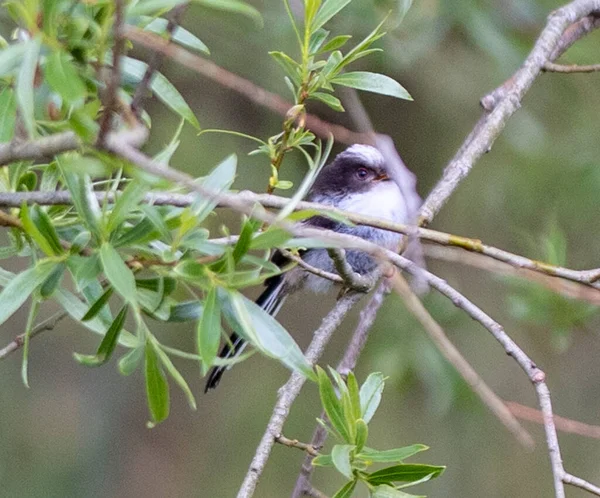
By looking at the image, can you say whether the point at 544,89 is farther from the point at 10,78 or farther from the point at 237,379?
the point at 10,78

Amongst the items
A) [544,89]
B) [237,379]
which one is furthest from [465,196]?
[237,379]

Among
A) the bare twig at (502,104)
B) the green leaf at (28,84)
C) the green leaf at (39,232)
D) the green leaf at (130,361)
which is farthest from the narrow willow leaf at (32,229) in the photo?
the bare twig at (502,104)

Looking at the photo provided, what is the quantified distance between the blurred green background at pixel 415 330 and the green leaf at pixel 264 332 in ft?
7.72

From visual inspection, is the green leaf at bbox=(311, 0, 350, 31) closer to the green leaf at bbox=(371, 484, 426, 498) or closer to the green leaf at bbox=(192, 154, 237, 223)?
the green leaf at bbox=(192, 154, 237, 223)

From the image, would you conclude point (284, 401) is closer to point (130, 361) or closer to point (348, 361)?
point (348, 361)

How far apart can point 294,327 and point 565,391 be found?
4.95ft

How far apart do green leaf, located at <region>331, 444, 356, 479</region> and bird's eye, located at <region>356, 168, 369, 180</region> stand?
101 inches

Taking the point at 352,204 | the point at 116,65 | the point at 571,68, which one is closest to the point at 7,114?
the point at 116,65

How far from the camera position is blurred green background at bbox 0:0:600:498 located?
4.37 meters

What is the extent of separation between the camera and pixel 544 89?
489 centimetres

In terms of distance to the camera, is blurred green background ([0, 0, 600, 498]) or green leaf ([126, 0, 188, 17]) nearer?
green leaf ([126, 0, 188, 17])

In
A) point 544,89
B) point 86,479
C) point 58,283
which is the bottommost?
point 58,283

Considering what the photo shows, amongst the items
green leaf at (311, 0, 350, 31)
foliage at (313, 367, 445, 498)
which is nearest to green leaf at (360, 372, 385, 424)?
foliage at (313, 367, 445, 498)

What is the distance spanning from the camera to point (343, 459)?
181cm
